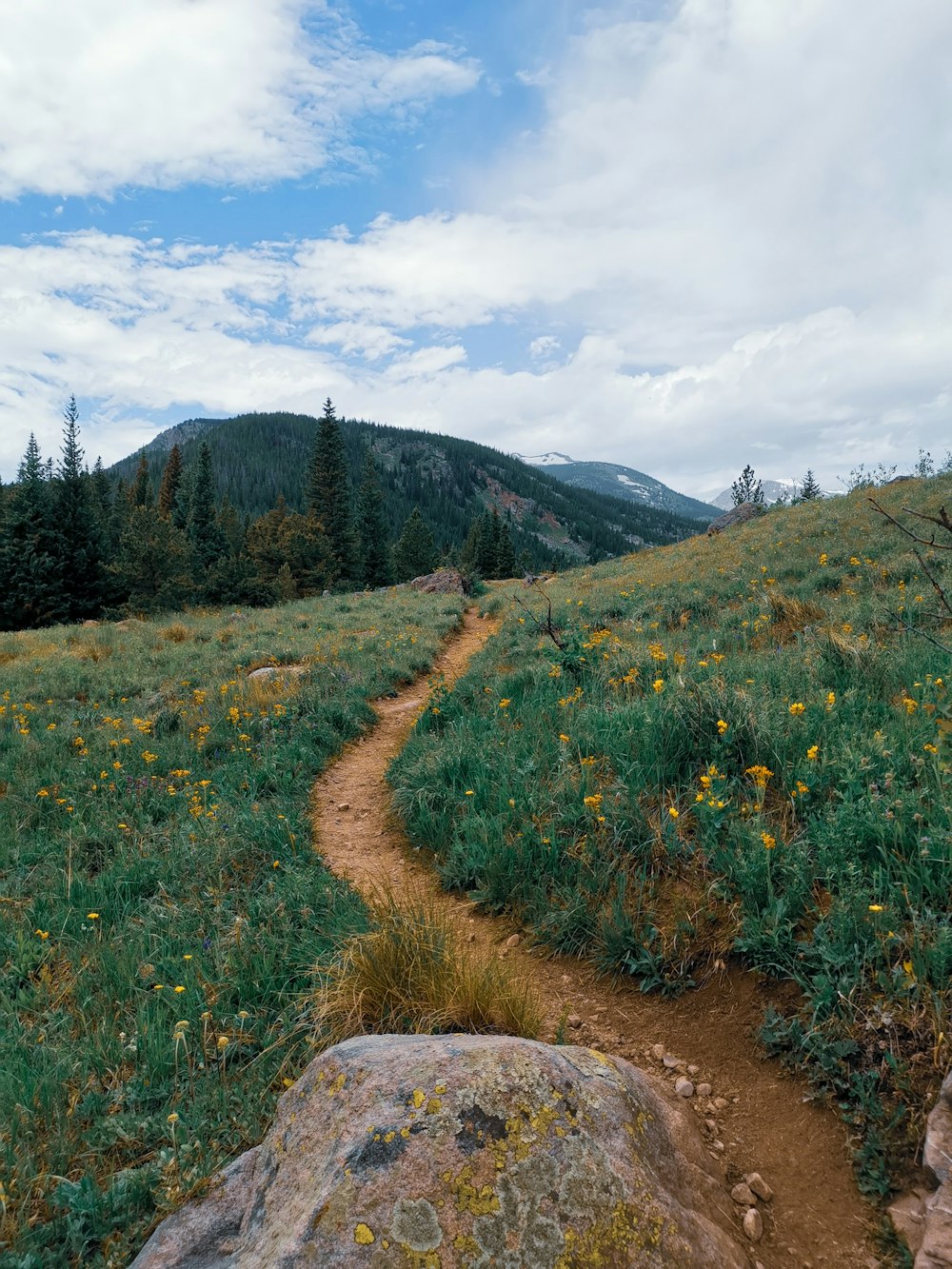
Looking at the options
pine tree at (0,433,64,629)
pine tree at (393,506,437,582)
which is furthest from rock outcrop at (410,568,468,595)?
pine tree at (393,506,437,582)

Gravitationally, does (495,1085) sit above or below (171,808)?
above

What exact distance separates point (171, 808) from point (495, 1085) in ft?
17.4

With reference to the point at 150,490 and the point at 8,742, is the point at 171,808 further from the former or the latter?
the point at 150,490

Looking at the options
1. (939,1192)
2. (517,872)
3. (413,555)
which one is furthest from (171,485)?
(939,1192)

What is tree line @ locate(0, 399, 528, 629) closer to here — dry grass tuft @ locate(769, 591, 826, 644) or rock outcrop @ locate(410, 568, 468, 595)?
rock outcrop @ locate(410, 568, 468, 595)

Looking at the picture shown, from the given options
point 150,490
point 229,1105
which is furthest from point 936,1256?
point 150,490

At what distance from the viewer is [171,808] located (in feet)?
20.6

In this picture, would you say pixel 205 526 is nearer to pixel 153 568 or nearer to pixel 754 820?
pixel 153 568

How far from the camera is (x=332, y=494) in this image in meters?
54.1

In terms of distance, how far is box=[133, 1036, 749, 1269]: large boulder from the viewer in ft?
5.33

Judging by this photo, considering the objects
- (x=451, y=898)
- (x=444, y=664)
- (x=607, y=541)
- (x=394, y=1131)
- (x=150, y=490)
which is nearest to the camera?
(x=394, y=1131)

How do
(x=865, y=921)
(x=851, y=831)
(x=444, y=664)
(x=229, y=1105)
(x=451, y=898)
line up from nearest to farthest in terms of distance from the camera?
(x=229, y=1105), (x=865, y=921), (x=851, y=831), (x=451, y=898), (x=444, y=664)

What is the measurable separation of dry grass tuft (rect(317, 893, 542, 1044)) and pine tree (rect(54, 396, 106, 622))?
34948 mm

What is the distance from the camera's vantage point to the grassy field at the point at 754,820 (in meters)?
2.73
